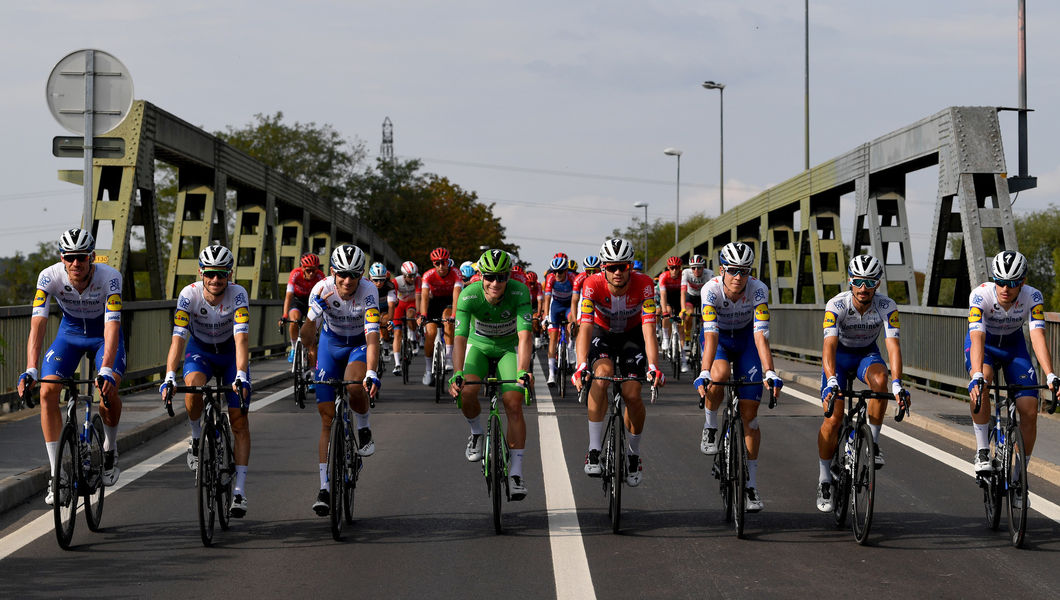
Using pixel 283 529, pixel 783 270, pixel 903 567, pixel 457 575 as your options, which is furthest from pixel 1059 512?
pixel 783 270

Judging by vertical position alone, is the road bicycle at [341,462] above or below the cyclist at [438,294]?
below

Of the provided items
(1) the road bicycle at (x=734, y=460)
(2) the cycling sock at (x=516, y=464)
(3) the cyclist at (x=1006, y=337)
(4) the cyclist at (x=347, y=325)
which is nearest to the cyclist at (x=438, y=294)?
(4) the cyclist at (x=347, y=325)

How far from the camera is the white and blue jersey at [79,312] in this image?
793 centimetres

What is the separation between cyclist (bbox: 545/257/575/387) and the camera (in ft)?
57.6

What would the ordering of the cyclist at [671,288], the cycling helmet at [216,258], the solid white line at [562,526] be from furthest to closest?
the cyclist at [671,288]
the cycling helmet at [216,258]
the solid white line at [562,526]

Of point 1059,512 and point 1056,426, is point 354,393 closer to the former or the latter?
point 1059,512

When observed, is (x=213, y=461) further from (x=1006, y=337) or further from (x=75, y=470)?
(x=1006, y=337)

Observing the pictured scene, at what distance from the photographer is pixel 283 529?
A: 7.73 metres

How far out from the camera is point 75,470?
7.38m

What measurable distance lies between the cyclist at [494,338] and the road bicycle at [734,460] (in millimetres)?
1307

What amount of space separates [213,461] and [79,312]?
155 centimetres

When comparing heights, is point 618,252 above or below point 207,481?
above

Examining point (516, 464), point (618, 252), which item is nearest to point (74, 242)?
point (516, 464)

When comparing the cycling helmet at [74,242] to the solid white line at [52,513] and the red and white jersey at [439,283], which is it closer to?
the solid white line at [52,513]
